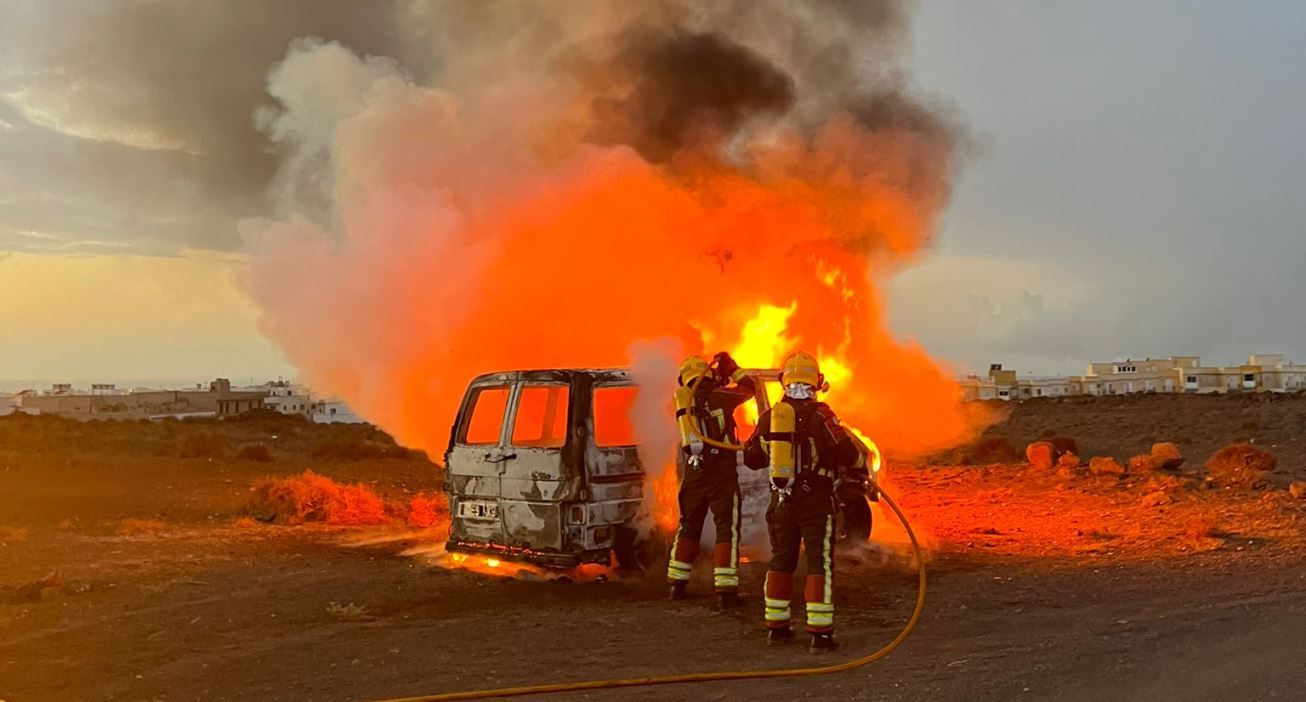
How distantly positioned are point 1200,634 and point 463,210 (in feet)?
35.3

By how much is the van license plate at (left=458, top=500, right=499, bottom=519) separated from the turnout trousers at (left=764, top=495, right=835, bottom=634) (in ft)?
9.69

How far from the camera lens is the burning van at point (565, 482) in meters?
8.20

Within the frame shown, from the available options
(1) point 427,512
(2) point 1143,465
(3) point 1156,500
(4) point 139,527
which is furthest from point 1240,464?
(4) point 139,527

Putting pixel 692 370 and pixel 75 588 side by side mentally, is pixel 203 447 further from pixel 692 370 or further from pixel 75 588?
pixel 692 370

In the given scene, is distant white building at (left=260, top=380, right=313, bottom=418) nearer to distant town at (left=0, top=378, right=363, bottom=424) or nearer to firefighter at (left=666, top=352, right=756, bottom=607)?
distant town at (left=0, top=378, right=363, bottom=424)

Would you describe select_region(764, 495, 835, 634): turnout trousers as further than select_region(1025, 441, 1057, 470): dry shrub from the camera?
No

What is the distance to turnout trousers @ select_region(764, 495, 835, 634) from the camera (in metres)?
6.55

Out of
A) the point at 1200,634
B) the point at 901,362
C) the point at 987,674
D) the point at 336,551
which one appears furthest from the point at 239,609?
the point at 901,362

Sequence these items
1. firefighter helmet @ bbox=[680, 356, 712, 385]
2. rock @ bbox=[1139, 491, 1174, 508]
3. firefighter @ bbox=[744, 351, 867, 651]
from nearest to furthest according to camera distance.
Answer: firefighter @ bbox=[744, 351, 867, 651] → firefighter helmet @ bbox=[680, 356, 712, 385] → rock @ bbox=[1139, 491, 1174, 508]

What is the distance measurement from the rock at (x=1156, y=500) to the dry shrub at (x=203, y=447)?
2297cm

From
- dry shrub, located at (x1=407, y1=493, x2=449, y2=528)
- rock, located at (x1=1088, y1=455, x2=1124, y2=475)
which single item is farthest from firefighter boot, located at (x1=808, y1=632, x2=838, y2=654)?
rock, located at (x1=1088, y1=455, x2=1124, y2=475)

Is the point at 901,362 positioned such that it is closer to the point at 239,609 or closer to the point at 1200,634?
the point at 1200,634

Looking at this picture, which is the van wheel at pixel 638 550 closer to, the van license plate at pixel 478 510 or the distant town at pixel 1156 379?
the van license plate at pixel 478 510

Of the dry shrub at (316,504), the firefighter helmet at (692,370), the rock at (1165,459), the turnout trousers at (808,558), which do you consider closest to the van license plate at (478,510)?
the firefighter helmet at (692,370)
